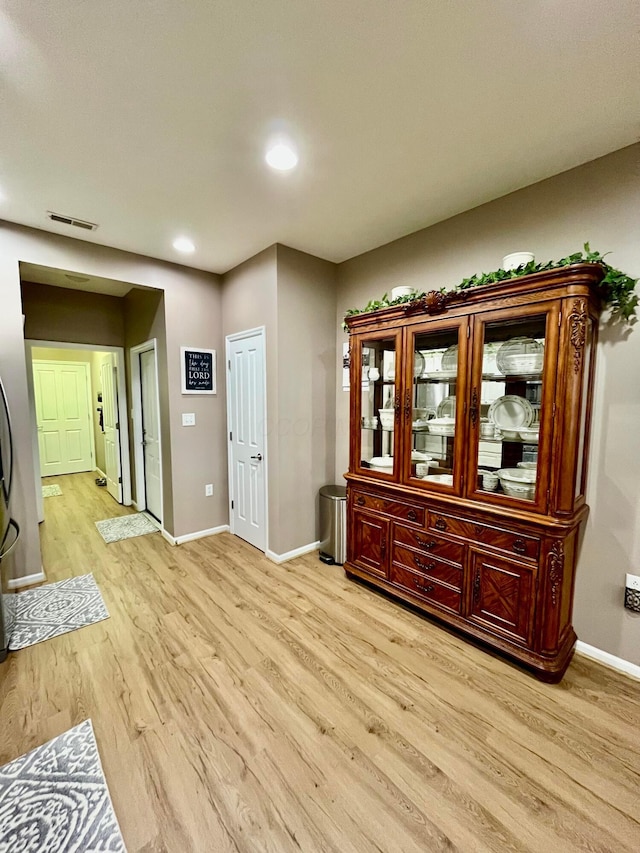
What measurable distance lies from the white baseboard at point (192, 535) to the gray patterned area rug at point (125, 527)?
310mm

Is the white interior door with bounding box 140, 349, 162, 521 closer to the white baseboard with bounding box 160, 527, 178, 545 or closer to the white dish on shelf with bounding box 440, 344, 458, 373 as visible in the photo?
the white baseboard with bounding box 160, 527, 178, 545

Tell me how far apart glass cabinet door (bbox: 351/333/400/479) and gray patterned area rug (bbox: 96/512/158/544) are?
270 centimetres

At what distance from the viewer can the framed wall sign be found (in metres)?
3.54

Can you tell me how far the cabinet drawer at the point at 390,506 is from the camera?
7.91 feet

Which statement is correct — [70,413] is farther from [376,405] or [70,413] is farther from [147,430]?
[376,405]

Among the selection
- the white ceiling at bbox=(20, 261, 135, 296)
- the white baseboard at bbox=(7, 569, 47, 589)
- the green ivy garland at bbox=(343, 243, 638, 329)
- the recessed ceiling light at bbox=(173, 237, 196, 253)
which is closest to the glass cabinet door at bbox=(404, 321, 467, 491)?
the green ivy garland at bbox=(343, 243, 638, 329)

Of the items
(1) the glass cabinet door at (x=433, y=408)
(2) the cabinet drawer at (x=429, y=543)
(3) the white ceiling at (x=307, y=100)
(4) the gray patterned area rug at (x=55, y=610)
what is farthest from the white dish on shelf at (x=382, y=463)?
(4) the gray patterned area rug at (x=55, y=610)

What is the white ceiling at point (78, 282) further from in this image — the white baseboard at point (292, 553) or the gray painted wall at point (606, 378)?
the gray painted wall at point (606, 378)

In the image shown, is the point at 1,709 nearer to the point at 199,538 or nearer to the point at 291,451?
the point at 199,538

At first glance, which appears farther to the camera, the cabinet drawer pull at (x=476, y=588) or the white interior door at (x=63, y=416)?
the white interior door at (x=63, y=416)

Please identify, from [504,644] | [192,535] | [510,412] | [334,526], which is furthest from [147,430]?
[504,644]

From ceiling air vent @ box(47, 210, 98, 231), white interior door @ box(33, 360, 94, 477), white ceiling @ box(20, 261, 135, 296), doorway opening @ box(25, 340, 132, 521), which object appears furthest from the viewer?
white interior door @ box(33, 360, 94, 477)

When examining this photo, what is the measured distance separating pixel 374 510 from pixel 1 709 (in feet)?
7.65

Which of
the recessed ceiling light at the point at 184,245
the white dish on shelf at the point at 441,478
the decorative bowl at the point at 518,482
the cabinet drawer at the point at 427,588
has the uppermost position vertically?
the recessed ceiling light at the point at 184,245
